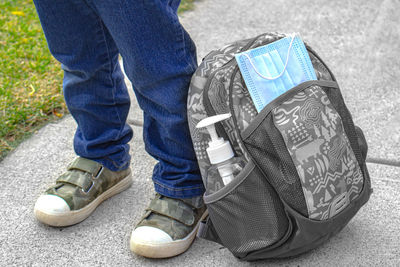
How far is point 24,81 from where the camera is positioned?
264cm

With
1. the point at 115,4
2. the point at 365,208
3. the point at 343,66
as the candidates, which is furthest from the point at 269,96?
the point at 343,66

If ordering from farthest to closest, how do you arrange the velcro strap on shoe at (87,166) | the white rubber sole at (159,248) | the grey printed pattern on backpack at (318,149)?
1. the velcro strap on shoe at (87,166)
2. the white rubber sole at (159,248)
3. the grey printed pattern on backpack at (318,149)

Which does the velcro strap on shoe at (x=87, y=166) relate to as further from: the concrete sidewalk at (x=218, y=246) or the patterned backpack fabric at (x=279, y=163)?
the patterned backpack fabric at (x=279, y=163)

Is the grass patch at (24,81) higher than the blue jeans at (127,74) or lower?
lower

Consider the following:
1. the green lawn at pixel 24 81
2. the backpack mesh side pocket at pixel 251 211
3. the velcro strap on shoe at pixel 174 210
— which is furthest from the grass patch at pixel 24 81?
the backpack mesh side pocket at pixel 251 211

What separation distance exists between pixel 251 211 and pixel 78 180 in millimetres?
704

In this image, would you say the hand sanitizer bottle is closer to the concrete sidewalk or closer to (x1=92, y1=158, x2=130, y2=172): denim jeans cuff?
the concrete sidewalk

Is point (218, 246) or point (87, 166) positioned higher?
point (87, 166)

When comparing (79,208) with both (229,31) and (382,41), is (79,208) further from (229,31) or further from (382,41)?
(382,41)

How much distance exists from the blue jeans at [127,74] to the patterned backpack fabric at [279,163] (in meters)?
0.09

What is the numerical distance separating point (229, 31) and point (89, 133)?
158 centimetres

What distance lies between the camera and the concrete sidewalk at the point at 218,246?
163cm

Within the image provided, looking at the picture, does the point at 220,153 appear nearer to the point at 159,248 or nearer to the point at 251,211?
the point at 251,211

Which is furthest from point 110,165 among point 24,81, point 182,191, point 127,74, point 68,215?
point 24,81
